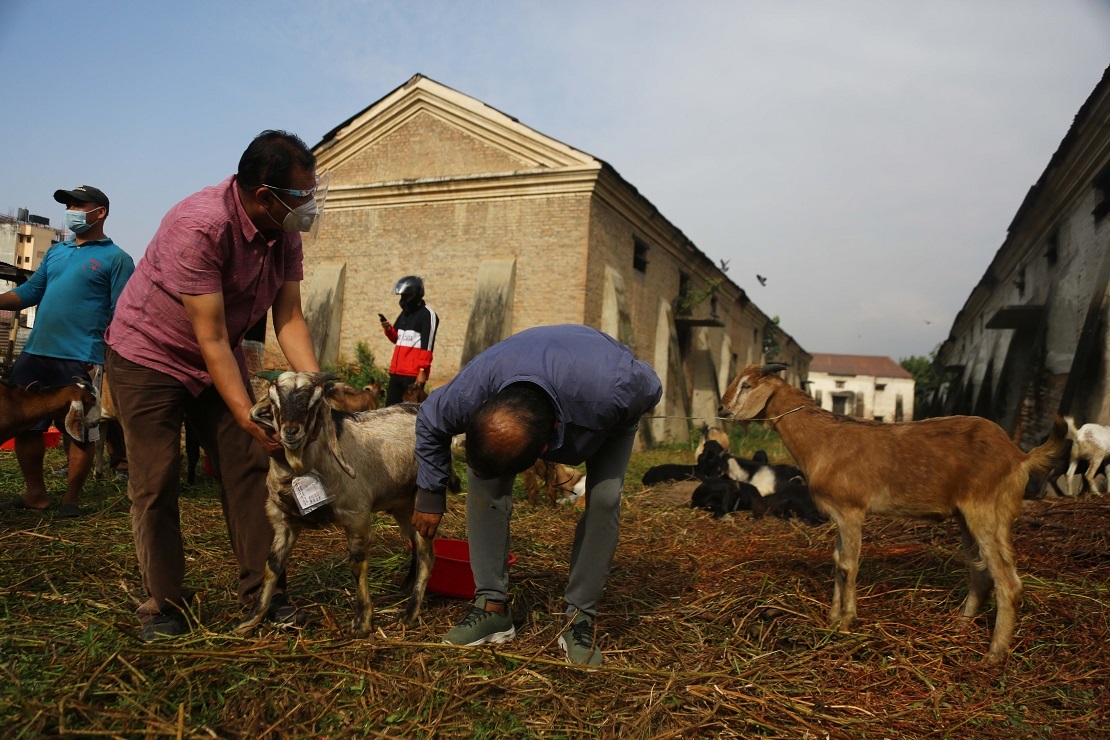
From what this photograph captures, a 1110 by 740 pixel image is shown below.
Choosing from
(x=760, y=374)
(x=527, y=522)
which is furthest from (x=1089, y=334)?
(x=527, y=522)

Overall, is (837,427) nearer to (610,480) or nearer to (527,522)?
(610,480)

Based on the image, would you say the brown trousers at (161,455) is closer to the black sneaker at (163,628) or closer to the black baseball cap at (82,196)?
the black sneaker at (163,628)

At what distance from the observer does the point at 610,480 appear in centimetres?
333

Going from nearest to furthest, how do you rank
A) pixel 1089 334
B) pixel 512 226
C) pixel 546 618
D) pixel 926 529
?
pixel 546 618, pixel 926 529, pixel 1089 334, pixel 512 226

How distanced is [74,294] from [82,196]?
79 cm

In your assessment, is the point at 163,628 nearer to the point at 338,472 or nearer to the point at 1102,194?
the point at 338,472

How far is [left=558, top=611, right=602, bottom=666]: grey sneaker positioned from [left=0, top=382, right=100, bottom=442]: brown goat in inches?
181

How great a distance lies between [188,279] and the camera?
2996 millimetres

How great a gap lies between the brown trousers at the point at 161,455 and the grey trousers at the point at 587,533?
3.75ft

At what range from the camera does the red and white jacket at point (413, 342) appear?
8.25 metres

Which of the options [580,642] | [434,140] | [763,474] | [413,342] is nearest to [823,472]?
[580,642]

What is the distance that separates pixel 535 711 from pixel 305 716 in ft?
2.86

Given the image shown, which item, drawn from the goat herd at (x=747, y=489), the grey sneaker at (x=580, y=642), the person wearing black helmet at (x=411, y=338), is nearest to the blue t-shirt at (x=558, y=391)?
the grey sneaker at (x=580, y=642)

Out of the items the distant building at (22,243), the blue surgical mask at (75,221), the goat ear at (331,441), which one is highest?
the distant building at (22,243)
